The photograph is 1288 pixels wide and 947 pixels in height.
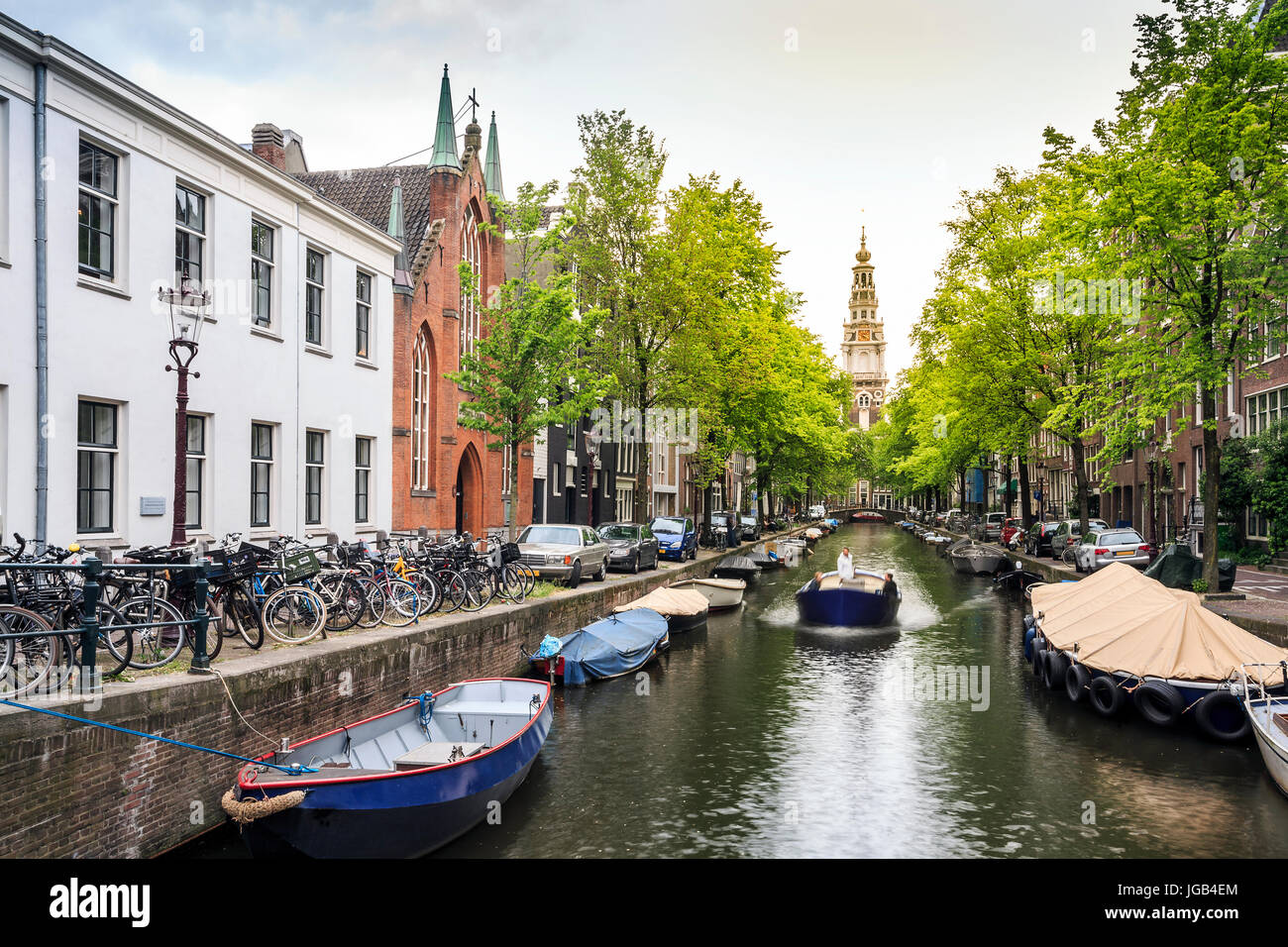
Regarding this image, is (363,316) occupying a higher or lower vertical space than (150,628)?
higher

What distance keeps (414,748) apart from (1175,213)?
19927mm

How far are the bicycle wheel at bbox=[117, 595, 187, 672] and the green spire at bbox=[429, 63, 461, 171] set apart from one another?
21668mm

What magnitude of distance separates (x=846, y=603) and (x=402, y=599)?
15146 millimetres

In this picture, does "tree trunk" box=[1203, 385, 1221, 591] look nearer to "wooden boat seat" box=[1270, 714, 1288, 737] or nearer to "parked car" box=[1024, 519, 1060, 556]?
"wooden boat seat" box=[1270, 714, 1288, 737]

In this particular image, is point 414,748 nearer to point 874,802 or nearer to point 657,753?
point 657,753

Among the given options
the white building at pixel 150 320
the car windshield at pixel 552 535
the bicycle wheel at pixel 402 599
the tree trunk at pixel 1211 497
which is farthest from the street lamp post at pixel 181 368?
the tree trunk at pixel 1211 497

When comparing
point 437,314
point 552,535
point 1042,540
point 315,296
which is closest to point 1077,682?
point 552,535

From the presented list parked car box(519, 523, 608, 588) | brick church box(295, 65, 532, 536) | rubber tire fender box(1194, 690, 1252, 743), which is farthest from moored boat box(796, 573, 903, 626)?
rubber tire fender box(1194, 690, 1252, 743)

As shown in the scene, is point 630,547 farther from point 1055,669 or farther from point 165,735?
point 165,735

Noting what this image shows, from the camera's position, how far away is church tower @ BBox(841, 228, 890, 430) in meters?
183

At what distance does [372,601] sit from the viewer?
15109mm

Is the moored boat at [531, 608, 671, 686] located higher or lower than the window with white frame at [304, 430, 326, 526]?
lower
